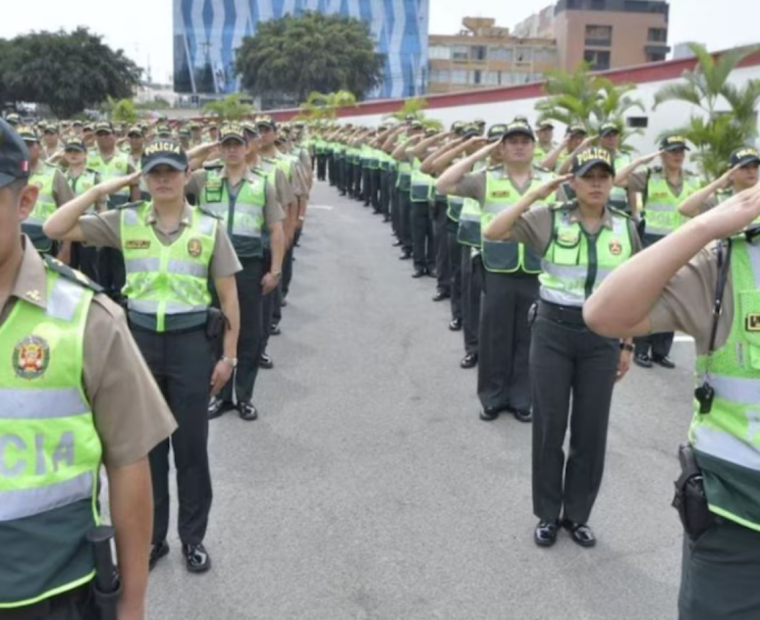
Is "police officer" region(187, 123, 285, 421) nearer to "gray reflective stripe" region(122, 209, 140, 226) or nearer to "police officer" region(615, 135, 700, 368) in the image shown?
"gray reflective stripe" region(122, 209, 140, 226)

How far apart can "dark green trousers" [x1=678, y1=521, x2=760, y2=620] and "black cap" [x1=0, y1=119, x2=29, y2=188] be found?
74.8 inches

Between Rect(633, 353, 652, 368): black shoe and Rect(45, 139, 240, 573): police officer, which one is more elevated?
Rect(45, 139, 240, 573): police officer

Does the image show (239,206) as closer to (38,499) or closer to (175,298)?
(175,298)

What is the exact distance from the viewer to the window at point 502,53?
85625 millimetres

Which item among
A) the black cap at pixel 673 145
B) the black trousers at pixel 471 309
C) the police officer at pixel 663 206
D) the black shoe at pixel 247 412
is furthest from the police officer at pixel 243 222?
the black cap at pixel 673 145

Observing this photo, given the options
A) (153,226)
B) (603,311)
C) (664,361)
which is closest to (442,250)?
(664,361)

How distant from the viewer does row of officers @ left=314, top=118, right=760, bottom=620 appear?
2.20 m

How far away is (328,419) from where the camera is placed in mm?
6219

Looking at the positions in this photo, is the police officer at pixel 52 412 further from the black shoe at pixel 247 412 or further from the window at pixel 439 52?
the window at pixel 439 52

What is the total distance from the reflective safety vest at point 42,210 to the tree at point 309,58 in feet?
192

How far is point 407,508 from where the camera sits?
473 centimetres

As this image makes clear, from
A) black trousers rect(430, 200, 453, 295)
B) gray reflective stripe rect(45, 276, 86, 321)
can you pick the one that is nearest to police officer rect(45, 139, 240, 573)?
gray reflective stripe rect(45, 276, 86, 321)

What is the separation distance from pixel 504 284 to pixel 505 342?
45 cm

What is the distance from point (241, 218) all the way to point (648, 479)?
3.38 m
